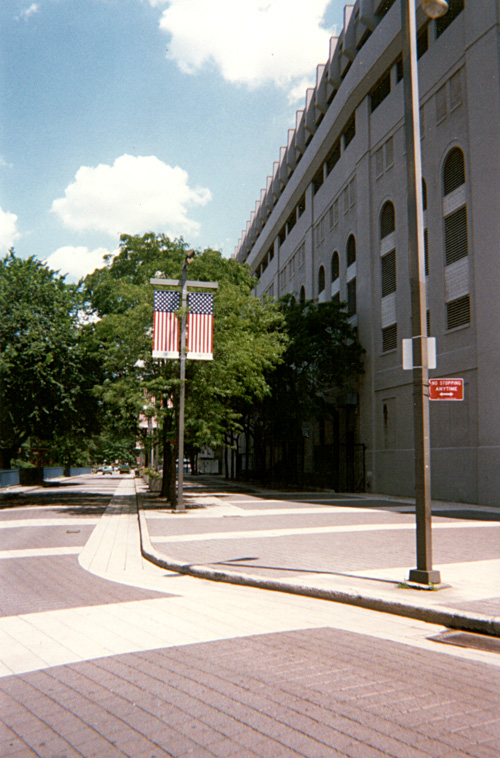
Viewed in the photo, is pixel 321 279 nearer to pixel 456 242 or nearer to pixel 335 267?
pixel 335 267

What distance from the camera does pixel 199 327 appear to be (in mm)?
17656

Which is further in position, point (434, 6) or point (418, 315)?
point (418, 315)

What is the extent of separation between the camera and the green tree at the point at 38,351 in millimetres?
23750

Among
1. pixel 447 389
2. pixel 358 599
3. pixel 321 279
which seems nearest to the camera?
pixel 358 599

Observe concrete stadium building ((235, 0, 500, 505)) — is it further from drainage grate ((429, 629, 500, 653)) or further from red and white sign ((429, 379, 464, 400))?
drainage grate ((429, 629, 500, 653))

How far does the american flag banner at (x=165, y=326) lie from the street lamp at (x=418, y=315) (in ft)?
34.4

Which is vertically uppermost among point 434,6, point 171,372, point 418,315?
point 434,6

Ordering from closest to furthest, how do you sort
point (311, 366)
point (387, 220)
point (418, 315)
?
point (418, 315)
point (387, 220)
point (311, 366)

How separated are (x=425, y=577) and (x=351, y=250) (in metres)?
30.1

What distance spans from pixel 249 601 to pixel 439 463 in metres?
19.1

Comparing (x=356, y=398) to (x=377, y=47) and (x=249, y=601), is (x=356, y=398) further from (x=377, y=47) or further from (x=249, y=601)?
(x=249, y=601)

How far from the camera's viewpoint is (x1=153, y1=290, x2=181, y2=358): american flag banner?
1750 centimetres

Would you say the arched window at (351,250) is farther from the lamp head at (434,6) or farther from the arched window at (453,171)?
the lamp head at (434,6)

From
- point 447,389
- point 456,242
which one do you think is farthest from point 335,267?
point 447,389
